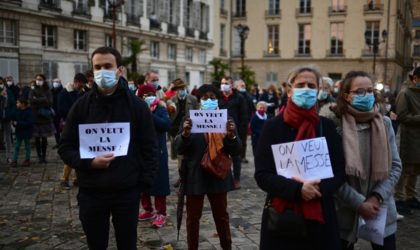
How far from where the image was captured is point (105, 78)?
11.5ft

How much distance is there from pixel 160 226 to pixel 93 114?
304cm

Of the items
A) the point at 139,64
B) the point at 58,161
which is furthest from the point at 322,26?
the point at 58,161

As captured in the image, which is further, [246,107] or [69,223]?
[246,107]

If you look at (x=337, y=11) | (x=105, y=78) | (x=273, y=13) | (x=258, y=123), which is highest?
(x=273, y=13)

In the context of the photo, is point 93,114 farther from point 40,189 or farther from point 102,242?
point 40,189

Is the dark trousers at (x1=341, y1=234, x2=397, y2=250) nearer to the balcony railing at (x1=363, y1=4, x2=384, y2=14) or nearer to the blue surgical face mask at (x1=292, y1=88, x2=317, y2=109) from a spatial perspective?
the blue surgical face mask at (x1=292, y1=88, x2=317, y2=109)

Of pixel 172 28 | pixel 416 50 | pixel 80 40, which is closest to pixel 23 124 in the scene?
pixel 80 40

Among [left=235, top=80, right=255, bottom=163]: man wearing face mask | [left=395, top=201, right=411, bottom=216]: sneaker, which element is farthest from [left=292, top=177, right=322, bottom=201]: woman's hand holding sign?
[left=235, top=80, right=255, bottom=163]: man wearing face mask

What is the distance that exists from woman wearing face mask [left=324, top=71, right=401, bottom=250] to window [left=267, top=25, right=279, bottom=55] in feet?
151

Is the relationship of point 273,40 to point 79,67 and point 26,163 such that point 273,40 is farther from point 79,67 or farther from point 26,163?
point 26,163

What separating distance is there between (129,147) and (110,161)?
0.72 feet

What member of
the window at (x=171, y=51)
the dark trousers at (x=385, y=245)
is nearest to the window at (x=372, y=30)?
the window at (x=171, y=51)

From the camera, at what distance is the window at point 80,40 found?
27.1 m

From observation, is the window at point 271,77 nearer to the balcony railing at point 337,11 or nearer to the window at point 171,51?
the balcony railing at point 337,11
